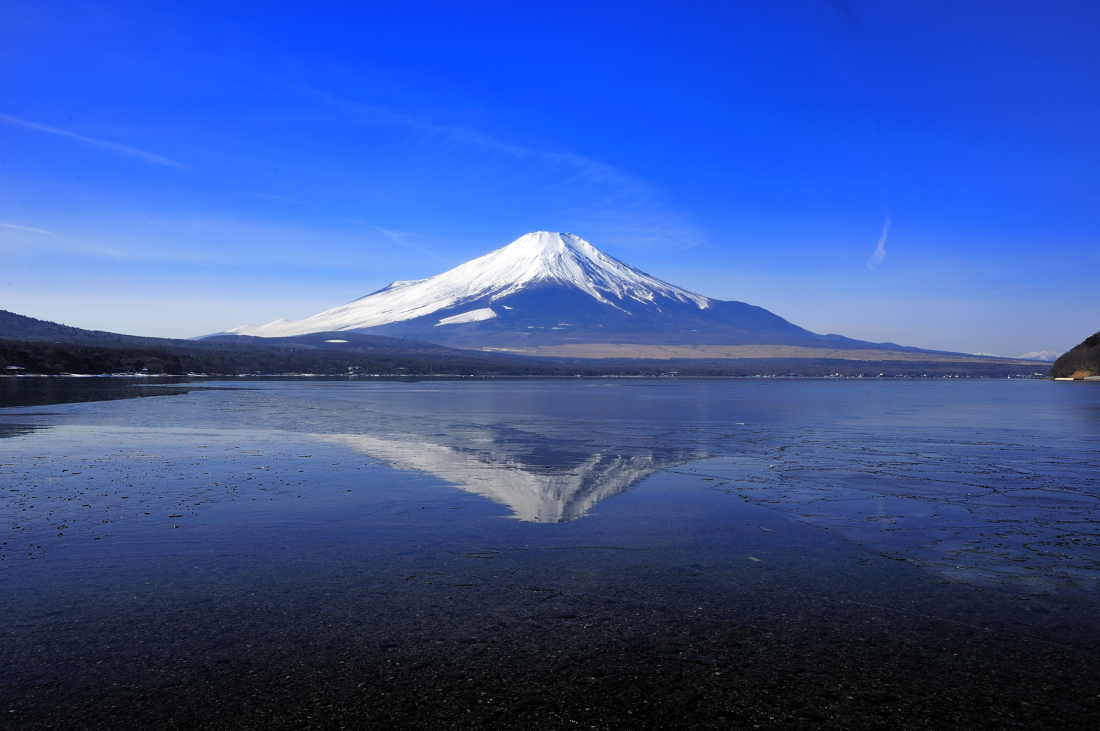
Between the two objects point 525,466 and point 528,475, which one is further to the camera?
point 525,466

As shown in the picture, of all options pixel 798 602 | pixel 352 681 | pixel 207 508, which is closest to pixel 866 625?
pixel 798 602

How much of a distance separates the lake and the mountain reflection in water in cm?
16

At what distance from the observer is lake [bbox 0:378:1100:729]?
16.1ft

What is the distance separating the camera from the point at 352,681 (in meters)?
5.17

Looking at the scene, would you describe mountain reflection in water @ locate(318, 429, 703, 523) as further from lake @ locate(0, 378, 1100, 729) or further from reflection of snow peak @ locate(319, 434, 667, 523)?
lake @ locate(0, 378, 1100, 729)

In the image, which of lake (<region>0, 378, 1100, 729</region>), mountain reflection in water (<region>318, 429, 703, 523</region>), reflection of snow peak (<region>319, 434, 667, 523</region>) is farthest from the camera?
mountain reflection in water (<region>318, 429, 703, 523</region>)

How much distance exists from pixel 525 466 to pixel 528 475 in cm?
→ 134

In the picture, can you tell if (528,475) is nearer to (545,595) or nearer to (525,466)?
(525,466)

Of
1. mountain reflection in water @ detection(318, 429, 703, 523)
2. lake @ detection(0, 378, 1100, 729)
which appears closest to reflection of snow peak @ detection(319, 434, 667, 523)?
mountain reflection in water @ detection(318, 429, 703, 523)

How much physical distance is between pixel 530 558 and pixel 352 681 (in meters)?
3.55

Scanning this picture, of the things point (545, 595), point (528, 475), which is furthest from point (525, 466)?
point (545, 595)

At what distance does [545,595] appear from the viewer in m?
7.09

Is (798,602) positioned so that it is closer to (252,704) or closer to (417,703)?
(417,703)

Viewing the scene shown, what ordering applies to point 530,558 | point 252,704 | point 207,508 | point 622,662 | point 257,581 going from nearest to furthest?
point 252,704
point 622,662
point 257,581
point 530,558
point 207,508
